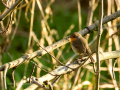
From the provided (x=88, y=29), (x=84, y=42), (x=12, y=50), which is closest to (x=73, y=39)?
(x=84, y=42)

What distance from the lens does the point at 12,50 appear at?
5.17 m

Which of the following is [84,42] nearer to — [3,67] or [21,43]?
[3,67]

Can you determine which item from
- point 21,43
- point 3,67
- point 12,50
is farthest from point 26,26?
point 3,67

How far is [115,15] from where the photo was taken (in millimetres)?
2068

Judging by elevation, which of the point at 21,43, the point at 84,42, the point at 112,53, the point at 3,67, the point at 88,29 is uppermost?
the point at 21,43

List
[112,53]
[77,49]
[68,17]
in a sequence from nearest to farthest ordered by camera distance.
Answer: [112,53] → [77,49] → [68,17]

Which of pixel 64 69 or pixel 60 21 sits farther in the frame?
pixel 60 21

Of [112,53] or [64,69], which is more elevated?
[112,53]

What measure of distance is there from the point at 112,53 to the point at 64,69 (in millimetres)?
603

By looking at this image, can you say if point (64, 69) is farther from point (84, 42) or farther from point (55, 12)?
point (55, 12)

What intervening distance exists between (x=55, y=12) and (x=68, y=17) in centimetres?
62

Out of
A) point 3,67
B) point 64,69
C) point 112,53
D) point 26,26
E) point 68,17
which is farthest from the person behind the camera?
point 68,17

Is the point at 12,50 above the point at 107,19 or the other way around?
above

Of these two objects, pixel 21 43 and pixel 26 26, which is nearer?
pixel 21 43
